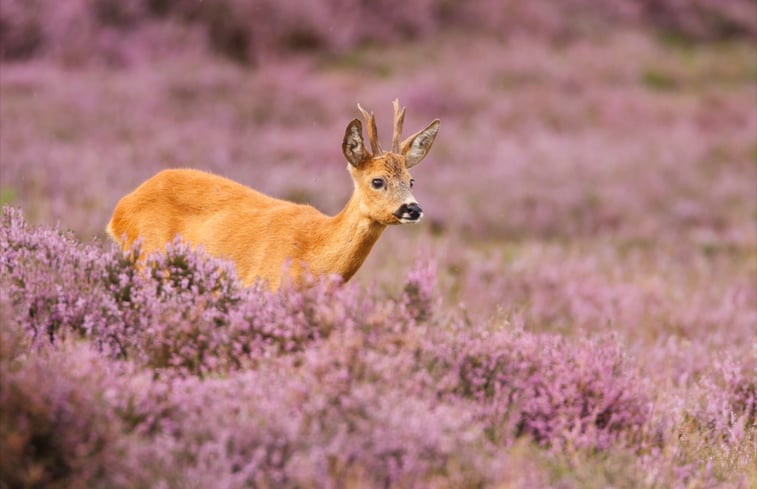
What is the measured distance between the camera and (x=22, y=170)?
1153 cm

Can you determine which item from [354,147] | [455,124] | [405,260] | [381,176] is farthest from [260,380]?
[455,124]

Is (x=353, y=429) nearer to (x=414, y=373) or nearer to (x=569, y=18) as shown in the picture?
(x=414, y=373)

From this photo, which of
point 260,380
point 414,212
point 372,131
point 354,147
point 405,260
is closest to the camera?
point 260,380

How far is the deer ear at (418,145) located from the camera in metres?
5.70

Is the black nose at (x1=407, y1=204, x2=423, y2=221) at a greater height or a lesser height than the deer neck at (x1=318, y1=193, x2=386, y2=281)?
greater

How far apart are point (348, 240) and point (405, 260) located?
4320 millimetres

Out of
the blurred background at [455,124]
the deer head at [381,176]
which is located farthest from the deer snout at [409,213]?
the blurred background at [455,124]

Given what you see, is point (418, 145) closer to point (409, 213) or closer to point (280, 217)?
point (409, 213)

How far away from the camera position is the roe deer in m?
5.39

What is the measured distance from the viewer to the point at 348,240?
544cm

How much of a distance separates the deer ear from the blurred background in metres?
2.60

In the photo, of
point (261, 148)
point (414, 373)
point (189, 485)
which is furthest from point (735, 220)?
point (189, 485)

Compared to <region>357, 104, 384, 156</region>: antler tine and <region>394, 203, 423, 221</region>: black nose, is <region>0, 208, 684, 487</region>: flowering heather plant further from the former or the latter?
<region>357, 104, 384, 156</region>: antler tine

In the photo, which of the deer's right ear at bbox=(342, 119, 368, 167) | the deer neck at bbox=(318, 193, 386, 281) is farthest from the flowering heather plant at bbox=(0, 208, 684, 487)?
the deer's right ear at bbox=(342, 119, 368, 167)
